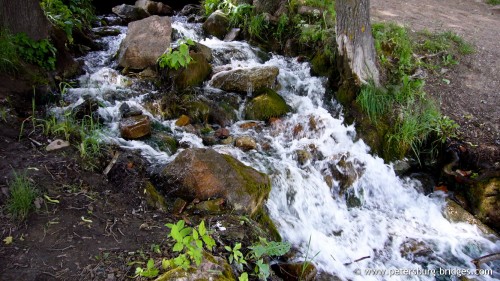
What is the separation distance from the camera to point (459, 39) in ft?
23.7

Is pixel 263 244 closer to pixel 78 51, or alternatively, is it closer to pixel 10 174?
pixel 10 174

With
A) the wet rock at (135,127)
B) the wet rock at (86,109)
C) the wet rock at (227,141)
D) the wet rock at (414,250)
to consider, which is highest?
the wet rock at (86,109)

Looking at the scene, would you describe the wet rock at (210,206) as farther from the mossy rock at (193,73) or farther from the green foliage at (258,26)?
the green foliage at (258,26)

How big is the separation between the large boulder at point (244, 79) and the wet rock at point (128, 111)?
4.81ft

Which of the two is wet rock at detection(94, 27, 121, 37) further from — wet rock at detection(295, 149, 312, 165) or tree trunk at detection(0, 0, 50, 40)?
wet rock at detection(295, 149, 312, 165)

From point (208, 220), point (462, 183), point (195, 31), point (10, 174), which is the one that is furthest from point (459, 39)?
point (10, 174)

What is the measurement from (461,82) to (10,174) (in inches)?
267

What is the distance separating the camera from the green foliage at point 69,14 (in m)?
6.38

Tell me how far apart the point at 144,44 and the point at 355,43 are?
11.8 feet

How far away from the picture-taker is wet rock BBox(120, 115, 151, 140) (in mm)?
4805

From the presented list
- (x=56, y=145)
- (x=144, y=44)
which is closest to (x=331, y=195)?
(x=56, y=145)

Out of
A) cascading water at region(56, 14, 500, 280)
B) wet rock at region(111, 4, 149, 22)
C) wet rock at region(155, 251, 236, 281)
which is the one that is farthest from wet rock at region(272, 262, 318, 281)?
wet rock at region(111, 4, 149, 22)

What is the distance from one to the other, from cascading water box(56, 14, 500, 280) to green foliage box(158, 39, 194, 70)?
60 centimetres

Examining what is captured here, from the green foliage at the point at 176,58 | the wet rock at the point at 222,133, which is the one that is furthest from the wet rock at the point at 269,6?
the wet rock at the point at 222,133
